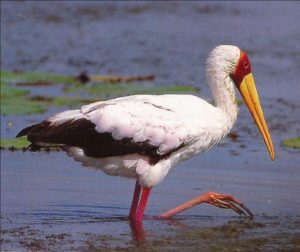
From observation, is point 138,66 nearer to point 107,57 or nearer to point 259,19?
point 107,57

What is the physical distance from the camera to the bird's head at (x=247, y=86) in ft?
30.3

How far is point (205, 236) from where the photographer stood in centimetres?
851

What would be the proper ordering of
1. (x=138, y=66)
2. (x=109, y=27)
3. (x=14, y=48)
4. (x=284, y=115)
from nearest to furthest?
(x=284, y=115) → (x=138, y=66) → (x=14, y=48) → (x=109, y=27)

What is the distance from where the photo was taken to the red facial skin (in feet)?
30.3

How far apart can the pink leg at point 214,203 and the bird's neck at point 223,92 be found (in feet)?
1.84

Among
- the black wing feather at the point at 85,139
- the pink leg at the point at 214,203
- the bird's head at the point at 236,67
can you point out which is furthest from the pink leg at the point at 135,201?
the bird's head at the point at 236,67

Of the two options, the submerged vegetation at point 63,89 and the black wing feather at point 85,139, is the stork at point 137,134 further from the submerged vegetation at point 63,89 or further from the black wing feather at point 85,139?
the submerged vegetation at point 63,89

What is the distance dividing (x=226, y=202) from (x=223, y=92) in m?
0.86

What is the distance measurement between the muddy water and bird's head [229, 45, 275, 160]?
57 centimetres

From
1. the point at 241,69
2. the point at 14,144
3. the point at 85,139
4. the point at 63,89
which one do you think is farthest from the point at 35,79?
the point at 85,139

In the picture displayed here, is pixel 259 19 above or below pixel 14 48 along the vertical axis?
above

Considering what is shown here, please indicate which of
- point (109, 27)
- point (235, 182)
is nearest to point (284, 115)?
point (235, 182)

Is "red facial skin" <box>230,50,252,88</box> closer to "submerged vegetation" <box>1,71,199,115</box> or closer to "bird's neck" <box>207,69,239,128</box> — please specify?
"bird's neck" <box>207,69,239,128</box>

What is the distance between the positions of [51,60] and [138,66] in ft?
4.61
